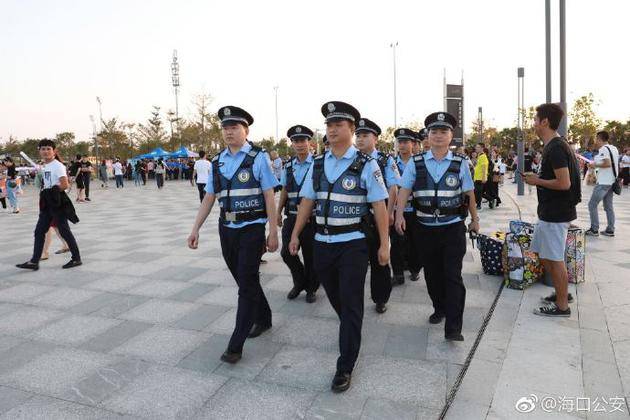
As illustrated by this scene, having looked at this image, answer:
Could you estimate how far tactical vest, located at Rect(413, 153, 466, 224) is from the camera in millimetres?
3744

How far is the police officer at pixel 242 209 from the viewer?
3.51m

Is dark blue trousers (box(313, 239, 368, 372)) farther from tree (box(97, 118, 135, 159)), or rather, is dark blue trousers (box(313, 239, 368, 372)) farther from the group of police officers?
tree (box(97, 118, 135, 159))

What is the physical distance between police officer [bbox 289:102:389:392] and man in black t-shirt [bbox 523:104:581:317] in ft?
5.92

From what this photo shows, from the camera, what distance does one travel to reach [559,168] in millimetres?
3887

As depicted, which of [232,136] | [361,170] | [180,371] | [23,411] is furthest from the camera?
[232,136]

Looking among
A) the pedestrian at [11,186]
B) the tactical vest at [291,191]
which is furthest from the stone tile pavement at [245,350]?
the pedestrian at [11,186]

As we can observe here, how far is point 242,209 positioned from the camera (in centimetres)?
352

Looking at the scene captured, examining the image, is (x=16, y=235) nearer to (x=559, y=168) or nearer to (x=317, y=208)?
(x=317, y=208)

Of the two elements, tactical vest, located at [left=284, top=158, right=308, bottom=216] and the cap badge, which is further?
tactical vest, located at [left=284, top=158, right=308, bottom=216]

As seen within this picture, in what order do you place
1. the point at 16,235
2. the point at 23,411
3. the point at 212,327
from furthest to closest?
1. the point at 16,235
2. the point at 212,327
3. the point at 23,411

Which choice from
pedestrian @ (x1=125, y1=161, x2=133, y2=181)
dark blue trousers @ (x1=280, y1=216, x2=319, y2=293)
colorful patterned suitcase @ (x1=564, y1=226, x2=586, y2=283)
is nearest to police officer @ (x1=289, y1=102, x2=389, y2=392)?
dark blue trousers @ (x1=280, y1=216, x2=319, y2=293)

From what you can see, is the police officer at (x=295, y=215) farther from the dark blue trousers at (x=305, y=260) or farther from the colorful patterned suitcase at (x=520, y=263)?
the colorful patterned suitcase at (x=520, y=263)

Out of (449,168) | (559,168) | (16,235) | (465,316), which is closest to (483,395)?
(465,316)

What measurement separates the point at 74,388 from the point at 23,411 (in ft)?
1.07
